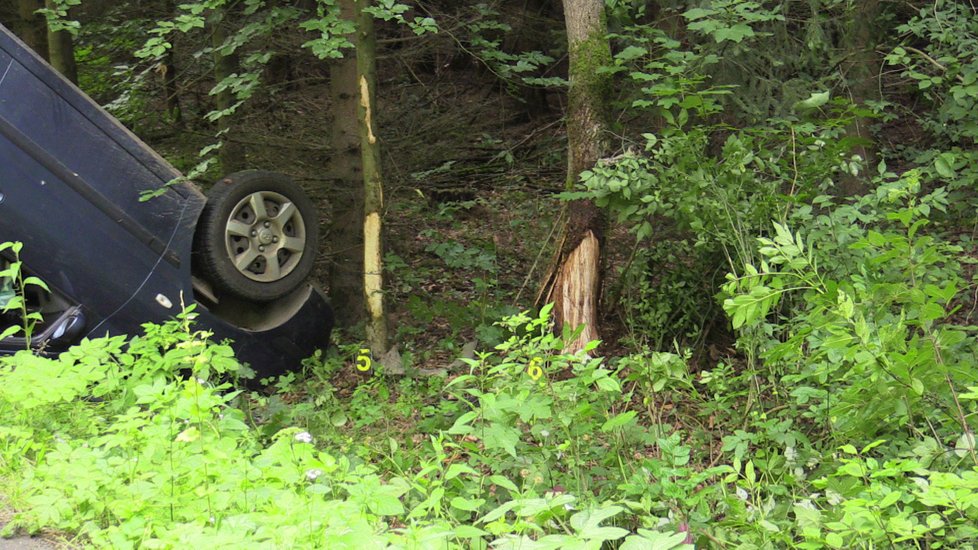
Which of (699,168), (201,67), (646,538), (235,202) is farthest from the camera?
(201,67)

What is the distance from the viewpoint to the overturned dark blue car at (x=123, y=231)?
243 inches

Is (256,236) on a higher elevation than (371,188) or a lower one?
lower

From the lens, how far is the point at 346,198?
8977mm

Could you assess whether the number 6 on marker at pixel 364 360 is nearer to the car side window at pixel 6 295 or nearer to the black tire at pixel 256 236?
the black tire at pixel 256 236

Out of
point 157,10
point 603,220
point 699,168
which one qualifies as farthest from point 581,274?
point 157,10

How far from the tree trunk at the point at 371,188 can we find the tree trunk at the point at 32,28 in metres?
5.37

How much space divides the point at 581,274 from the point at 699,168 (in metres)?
1.43

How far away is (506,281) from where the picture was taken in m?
9.45

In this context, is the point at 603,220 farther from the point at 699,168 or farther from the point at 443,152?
the point at 443,152

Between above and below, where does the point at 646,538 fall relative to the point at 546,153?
below

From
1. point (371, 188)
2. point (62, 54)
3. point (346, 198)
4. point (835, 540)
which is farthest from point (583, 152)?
point (62, 54)

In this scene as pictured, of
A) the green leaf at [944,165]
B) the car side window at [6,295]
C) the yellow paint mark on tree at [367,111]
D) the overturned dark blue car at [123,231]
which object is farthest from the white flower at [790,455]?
the car side window at [6,295]

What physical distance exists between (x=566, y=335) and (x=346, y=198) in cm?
495

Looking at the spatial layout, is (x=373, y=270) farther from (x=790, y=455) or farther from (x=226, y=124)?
(x=790, y=455)
